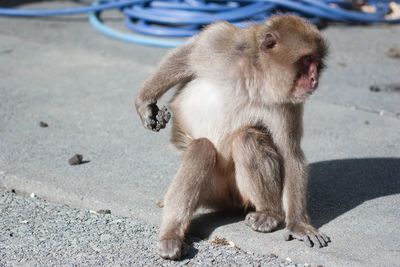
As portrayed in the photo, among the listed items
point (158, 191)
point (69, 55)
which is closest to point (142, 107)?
point (158, 191)

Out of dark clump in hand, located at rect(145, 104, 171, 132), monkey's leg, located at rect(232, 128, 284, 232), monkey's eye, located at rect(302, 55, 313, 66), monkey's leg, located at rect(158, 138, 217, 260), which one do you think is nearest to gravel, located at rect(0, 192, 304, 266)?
monkey's leg, located at rect(158, 138, 217, 260)

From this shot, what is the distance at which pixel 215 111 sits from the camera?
16.2ft

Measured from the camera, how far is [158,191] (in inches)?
214

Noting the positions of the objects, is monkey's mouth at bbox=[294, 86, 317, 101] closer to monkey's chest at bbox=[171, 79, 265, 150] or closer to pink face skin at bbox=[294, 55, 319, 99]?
pink face skin at bbox=[294, 55, 319, 99]

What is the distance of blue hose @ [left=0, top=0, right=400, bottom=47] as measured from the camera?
927cm

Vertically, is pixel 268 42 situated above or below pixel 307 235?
above

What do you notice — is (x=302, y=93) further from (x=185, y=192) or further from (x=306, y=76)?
(x=185, y=192)

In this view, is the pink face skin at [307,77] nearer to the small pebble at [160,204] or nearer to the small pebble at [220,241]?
the small pebble at [220,241]

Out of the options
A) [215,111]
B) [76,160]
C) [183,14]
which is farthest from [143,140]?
[183,14]

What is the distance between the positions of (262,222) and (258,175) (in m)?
0.28

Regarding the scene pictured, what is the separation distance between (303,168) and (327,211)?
1.46 ft

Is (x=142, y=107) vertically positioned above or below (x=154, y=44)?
above

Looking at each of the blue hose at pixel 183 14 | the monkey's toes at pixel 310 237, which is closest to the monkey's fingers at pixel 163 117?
the monkey's toes at pixel 310 237

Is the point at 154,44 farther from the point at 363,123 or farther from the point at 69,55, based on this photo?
the point at 363,123
